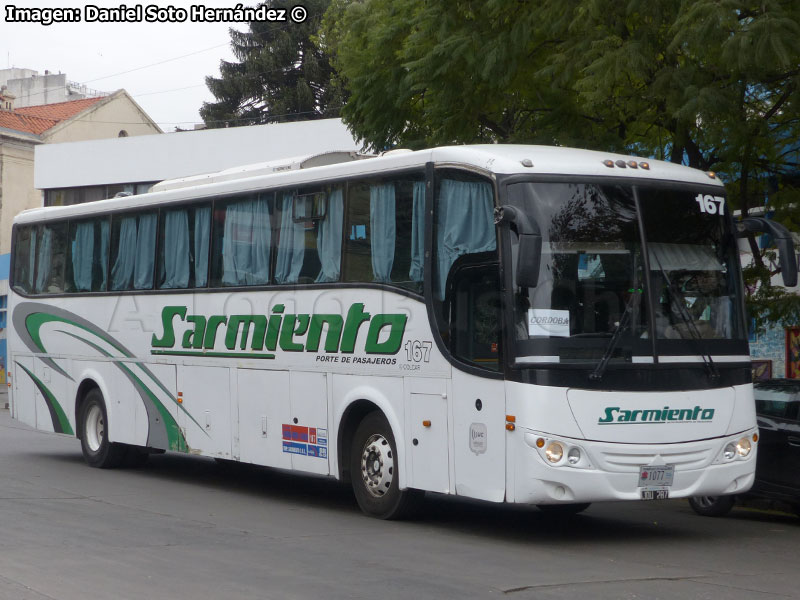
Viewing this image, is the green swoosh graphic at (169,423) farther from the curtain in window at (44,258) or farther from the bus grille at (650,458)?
the bus grille at (650,458)

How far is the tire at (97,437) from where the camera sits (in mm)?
16430

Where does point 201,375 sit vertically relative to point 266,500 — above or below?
above

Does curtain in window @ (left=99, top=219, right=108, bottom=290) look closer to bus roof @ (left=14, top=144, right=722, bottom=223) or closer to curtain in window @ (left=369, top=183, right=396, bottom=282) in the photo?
bus roof @ (left=14, top=144, right=722, bottom=223)

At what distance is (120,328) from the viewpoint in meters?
15.9

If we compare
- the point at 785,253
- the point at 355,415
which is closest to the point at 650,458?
the point at 785,253

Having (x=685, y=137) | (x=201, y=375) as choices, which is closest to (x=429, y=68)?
(x=685, y=137)

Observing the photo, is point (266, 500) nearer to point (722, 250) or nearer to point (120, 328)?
point (120, 328)

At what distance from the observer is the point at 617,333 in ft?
33.1

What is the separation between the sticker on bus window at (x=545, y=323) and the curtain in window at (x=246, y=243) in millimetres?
4174

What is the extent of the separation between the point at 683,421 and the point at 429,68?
6758 mm

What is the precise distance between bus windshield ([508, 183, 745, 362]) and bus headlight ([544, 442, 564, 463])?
0.71 m

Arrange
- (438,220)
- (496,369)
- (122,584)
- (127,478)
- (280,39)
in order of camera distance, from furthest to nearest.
A: 1. (280,39)
2. (127,478)
3. (438,220)
4. (496,369)
5. (122,584)

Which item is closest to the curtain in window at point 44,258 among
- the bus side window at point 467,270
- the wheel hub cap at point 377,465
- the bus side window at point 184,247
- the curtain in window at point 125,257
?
the curtain in window at point 125,257

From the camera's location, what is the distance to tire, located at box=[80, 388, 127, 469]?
16430mm
